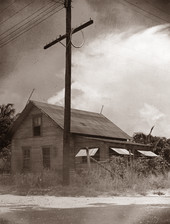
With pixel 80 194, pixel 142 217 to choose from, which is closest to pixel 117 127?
pixel 80 194

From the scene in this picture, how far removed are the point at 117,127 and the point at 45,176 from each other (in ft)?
50.2

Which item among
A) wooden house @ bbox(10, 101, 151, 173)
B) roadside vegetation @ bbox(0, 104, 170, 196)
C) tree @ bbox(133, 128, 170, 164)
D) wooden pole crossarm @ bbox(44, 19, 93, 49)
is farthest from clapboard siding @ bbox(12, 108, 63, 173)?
tree @ bbox(133, 128, 170, 164)

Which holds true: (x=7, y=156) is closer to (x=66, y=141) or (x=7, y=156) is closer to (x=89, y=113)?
(x=89, y=113)

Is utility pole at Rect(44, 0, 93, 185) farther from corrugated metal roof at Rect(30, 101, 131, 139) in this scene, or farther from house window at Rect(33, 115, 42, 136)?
house window at Rect(33, 115, 42, 136)

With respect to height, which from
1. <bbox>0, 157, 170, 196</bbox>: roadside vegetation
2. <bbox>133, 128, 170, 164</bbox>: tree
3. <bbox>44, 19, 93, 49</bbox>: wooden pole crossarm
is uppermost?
<bbox>44, 19, 93, 49</bbox>: wooden pole crossarm

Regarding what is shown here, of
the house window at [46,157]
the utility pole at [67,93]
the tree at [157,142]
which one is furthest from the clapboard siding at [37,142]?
the tree at [157,142]

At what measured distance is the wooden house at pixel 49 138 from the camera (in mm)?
24802

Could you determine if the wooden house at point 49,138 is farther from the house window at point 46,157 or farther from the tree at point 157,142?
the tree at point 157,142

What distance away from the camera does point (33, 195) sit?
582 inches

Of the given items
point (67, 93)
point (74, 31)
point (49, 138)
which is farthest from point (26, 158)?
point (74, 31)

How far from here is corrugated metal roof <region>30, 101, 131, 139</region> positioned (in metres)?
25.7

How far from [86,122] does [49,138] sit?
4.07 meters

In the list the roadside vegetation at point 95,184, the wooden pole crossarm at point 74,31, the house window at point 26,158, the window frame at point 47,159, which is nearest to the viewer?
the roadside vegetation at point 95,184

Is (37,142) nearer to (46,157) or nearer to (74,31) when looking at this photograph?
(46,157)
